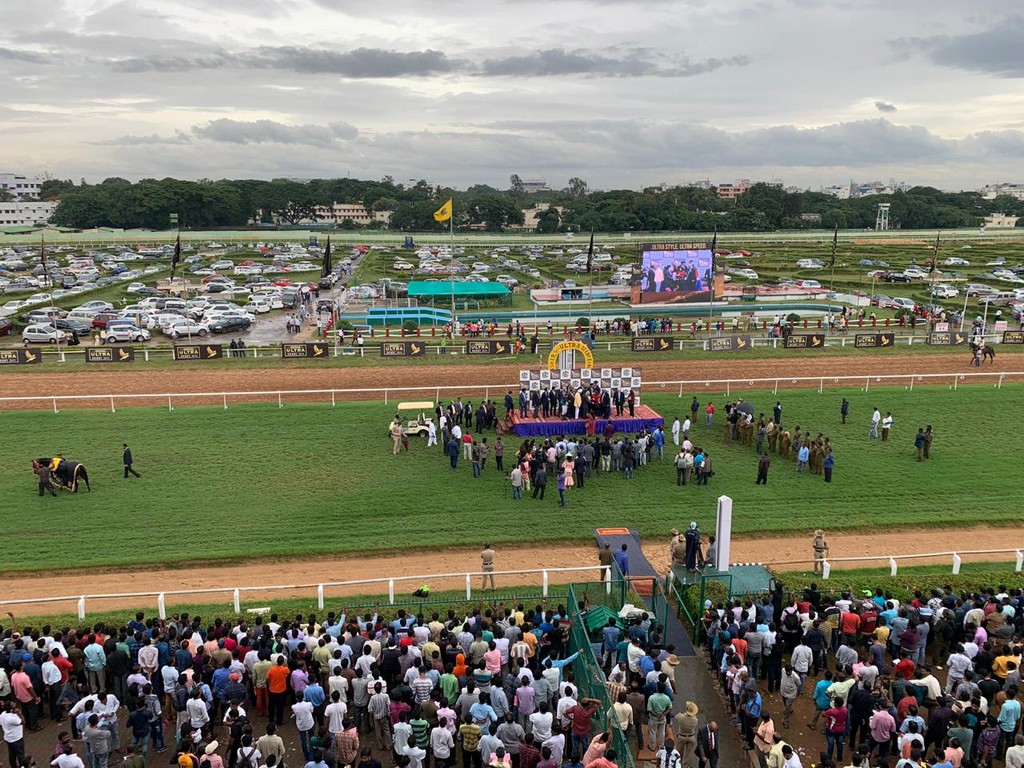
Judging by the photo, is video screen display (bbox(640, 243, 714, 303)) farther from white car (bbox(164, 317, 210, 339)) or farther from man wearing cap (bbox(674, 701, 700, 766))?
man wearing cap (bbox(674, 701, 700, 766))

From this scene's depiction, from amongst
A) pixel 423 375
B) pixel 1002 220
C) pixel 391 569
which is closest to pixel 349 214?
pixel 423 375

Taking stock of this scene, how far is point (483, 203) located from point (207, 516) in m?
126

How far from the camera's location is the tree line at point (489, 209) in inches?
5123

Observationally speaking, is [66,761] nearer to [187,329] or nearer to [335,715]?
[335,715]

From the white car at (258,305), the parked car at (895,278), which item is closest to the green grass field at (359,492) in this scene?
the white car at (258,305)

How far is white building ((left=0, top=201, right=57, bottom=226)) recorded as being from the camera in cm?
16625

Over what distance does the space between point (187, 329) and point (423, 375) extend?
18.9 m

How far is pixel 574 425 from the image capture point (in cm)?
2739

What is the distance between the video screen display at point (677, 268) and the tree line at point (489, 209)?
2952 inches

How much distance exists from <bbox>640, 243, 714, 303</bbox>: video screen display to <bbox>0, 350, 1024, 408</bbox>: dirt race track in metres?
11.9

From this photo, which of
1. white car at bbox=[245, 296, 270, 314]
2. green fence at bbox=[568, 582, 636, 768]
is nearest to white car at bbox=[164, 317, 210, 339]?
white car at bbox=[245, 296, 270, 314]

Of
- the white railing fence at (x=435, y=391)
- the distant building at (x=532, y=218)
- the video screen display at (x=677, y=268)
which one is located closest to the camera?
the white railing fence at (x=435, y=391)

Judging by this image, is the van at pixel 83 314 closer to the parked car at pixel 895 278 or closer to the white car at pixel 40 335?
the white car at pixel 40 335

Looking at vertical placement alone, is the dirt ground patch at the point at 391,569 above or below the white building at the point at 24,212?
below
